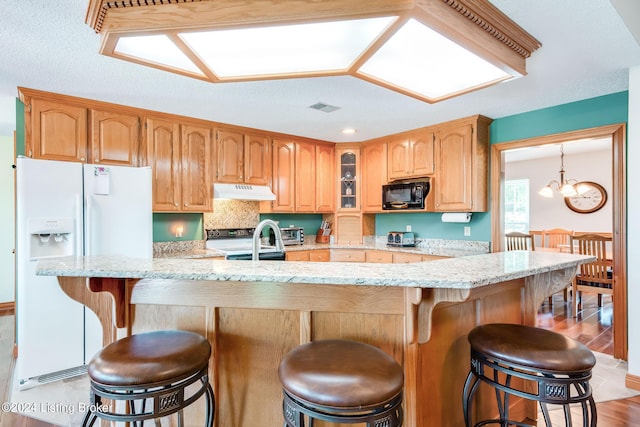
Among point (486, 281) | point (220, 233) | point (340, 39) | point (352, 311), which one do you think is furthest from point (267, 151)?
point (486, 281)

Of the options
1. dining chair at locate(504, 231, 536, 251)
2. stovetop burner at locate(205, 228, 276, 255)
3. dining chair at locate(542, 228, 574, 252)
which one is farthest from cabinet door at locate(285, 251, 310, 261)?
dining chair at locate(542, 228, 574, 252)

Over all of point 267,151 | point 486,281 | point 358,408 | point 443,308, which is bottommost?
point 358,408

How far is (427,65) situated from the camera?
6.49 feet

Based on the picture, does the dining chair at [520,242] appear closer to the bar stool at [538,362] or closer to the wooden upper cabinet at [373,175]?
the wooden upper cabinet at [373,175]

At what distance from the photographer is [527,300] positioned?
2.00 meters

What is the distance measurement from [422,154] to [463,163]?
56cm

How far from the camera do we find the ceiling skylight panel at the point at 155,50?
1729mm

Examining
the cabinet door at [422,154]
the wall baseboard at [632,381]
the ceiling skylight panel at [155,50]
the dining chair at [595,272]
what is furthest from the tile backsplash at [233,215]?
the dining chair at [595,272]

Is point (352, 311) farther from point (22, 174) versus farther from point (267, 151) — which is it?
point (267, 151)

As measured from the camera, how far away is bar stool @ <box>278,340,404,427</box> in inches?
38.9

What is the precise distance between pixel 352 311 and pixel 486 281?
0.54 m

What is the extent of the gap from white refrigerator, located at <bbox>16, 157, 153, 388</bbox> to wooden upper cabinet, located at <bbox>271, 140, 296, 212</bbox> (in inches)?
73.0

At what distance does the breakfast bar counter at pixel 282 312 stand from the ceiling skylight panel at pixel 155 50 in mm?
1148

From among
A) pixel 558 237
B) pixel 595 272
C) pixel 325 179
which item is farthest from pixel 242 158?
pixel 558 237
